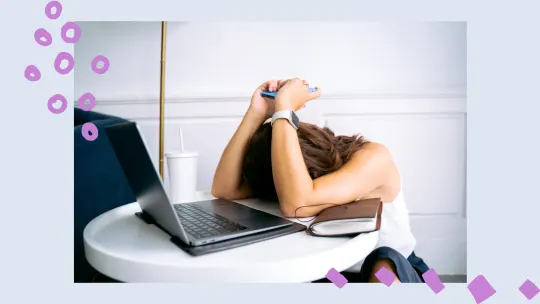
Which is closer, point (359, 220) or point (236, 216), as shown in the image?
point (359, 220)

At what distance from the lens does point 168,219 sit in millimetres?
600

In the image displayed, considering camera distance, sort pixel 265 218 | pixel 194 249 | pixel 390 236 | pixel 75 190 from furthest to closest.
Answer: pixel 75 190 < pixel 390 236 < pixel 265 218 < pixel 194 249

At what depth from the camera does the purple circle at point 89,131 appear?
1.00m

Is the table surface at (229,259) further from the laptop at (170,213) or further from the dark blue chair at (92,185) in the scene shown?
the dark blue chair at (92,185)

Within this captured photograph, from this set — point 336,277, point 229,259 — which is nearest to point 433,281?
point 336,277

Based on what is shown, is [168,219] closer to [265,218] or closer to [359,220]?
[265,218]

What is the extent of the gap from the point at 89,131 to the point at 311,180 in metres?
0.69

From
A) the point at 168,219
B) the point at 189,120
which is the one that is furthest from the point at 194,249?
the point at 189,120

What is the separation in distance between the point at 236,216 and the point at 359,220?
26 centimetres
